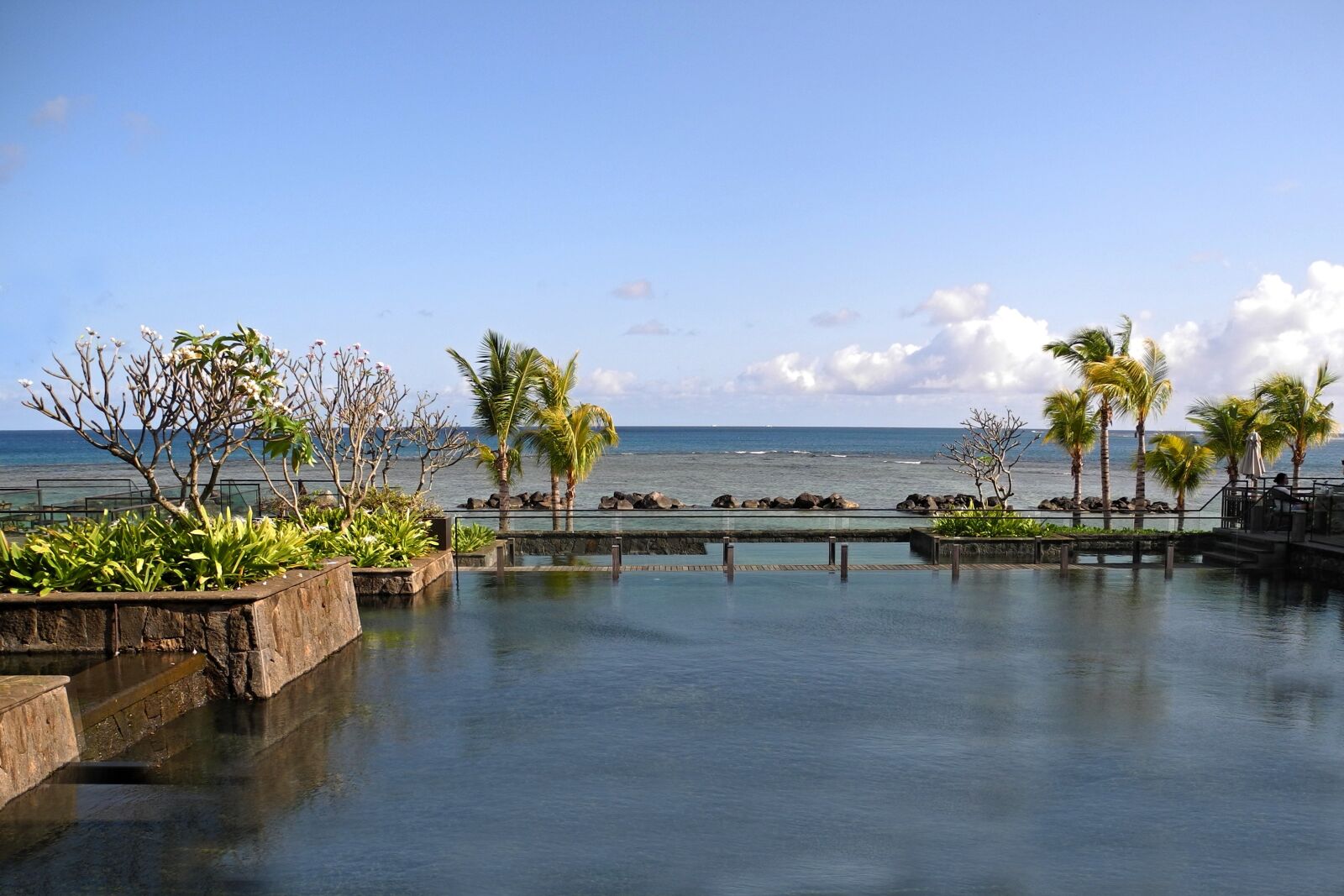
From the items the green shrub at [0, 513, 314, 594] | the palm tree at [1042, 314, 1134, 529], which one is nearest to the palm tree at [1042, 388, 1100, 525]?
the palm tree at [1042, 314, 1134, 529]

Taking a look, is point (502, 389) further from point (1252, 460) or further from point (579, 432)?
point (1252, 460)

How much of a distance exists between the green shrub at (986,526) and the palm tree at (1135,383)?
205 inches

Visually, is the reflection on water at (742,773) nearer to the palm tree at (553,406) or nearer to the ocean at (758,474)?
the palm tree at (553,406)

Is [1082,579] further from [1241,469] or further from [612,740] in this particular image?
[612,740]

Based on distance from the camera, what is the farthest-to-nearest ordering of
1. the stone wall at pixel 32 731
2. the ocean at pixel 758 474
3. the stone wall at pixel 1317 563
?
1. the ocean at pixel 758 474
2. the stone wall at pixel 1317 563
3. the stone wall at pixel 32 731

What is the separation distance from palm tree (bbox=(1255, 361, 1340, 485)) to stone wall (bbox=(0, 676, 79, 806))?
102ft

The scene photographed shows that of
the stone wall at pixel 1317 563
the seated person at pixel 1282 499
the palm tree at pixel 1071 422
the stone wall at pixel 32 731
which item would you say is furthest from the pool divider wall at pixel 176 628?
the palm tree at pixel 1071 422

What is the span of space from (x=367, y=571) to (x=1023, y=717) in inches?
469

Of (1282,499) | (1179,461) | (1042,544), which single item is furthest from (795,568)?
(1179,461)

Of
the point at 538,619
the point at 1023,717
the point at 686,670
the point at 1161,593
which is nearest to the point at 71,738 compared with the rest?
the point at 686,670

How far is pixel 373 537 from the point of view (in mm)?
18469

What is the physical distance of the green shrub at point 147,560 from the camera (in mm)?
11242

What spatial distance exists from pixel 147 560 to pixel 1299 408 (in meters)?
30.2

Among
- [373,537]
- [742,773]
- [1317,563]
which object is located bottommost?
[742,773]
